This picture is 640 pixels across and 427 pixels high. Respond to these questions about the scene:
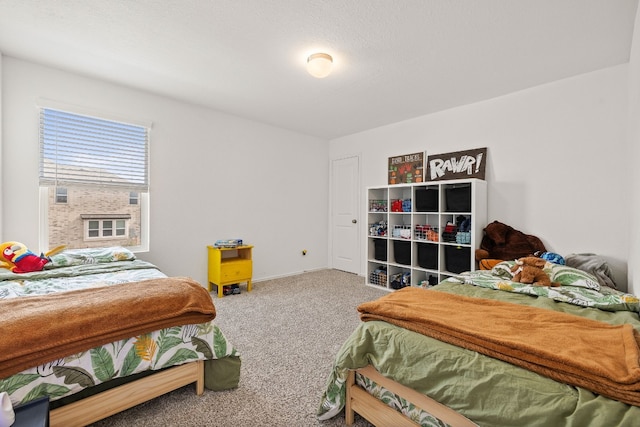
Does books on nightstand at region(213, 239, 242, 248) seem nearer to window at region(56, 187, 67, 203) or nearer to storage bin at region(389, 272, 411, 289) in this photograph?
window at region(56, 187, 67, 203)

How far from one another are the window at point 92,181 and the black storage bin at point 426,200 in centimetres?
330

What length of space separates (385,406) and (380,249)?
9.55 ft

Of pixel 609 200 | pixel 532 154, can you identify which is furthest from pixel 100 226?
pixel 609 200

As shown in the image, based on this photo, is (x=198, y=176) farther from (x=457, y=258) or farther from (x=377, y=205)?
(x=457, y=258)

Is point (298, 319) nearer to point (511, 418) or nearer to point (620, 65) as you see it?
point (511, 418)

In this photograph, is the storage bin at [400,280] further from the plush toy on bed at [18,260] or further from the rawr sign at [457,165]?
the plush toy on bed at [18,260]

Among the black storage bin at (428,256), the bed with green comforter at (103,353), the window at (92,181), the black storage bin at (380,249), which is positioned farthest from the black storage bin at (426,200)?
the window at (92,181)

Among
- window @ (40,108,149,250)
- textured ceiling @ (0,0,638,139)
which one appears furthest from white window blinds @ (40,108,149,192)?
textured ceiling @ (0,0,638,139)

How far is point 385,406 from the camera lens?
1.30 meters

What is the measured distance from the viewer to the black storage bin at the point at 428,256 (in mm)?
3494

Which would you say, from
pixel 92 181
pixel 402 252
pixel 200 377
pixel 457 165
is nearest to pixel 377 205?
pixel 402 252

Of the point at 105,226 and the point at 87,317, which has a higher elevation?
the point at 105,226

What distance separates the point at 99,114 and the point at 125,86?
424 mm

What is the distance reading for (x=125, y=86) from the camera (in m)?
3.14
